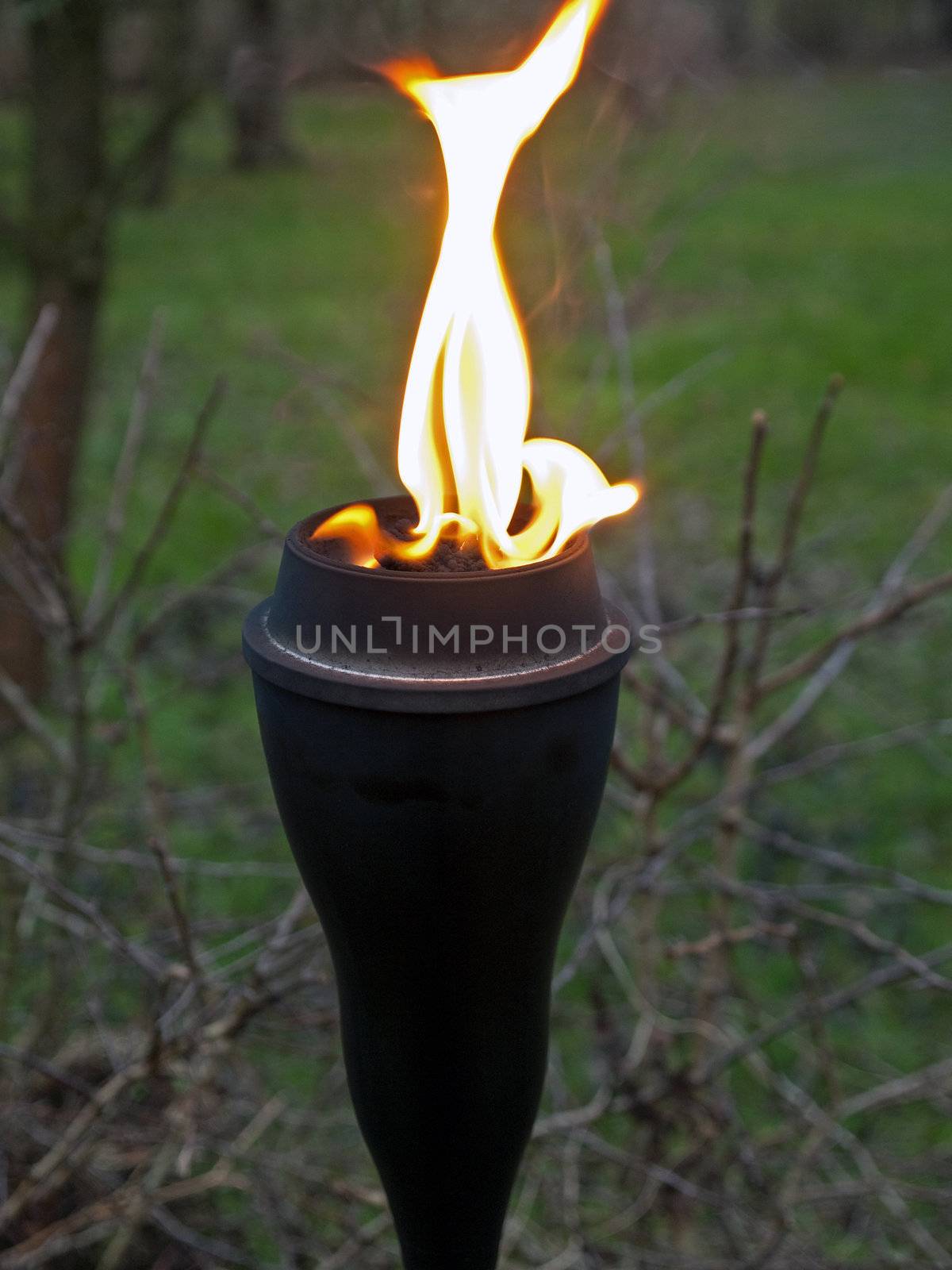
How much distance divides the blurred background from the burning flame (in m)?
0.50

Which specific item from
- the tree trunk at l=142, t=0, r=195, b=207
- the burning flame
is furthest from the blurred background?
the burning flame

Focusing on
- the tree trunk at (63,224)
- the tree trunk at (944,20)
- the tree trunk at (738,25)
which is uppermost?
the tree trunk at (63,224)

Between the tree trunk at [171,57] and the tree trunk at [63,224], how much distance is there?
156 mm

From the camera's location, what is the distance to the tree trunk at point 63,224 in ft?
11.7

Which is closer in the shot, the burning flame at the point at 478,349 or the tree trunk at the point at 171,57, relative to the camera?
the burning flame at the point at 478,349

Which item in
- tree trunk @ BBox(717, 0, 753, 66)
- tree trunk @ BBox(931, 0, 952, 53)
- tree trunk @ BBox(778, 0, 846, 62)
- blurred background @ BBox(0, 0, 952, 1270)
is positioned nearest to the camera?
blurred background @ BBox(0, 0, 952, 1270)

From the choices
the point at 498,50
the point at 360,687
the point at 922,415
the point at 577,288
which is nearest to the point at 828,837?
the point at 577,288

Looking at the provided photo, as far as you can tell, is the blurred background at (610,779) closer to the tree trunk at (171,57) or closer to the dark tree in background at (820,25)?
the tree trunk at (171,57)

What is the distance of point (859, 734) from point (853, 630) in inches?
102

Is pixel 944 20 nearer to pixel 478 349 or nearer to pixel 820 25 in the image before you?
pixel 820 25

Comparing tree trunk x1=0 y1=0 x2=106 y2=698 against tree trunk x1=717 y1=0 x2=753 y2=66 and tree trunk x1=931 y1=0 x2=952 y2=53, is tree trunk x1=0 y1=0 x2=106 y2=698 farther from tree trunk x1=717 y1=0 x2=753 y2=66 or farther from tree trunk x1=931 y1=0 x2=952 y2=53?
tree trunk x1=931 y1=0 x2=952 y2=53

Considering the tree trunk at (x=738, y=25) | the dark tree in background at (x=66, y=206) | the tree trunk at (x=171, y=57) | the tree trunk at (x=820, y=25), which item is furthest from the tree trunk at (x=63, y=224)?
the tree trunk at (x=820, y=25)

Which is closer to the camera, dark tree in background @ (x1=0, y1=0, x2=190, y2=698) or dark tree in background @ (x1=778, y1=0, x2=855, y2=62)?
dark tree in background @ (x1=0, y1=0, x2=190, y2=698)

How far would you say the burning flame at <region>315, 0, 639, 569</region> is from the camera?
134cm
